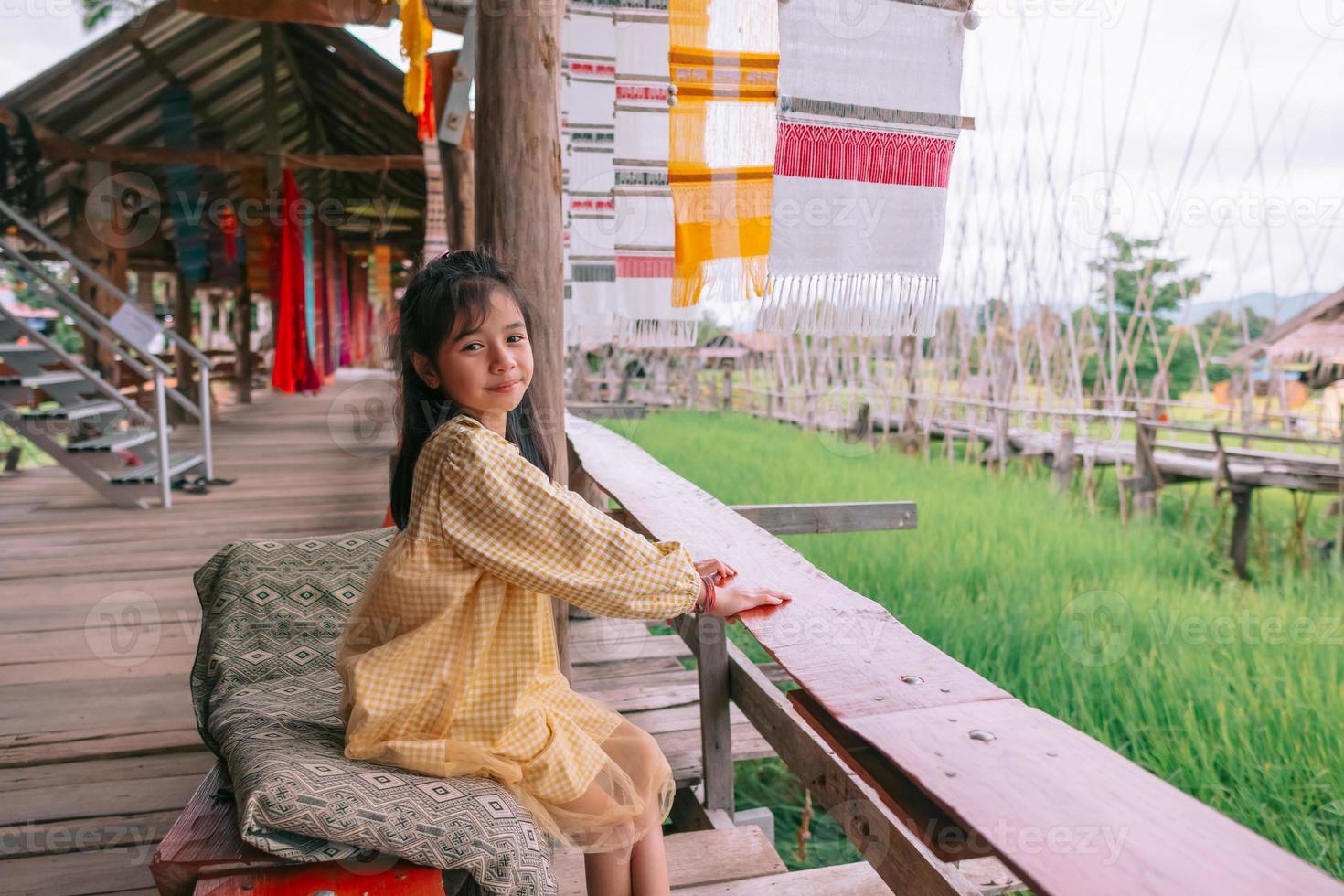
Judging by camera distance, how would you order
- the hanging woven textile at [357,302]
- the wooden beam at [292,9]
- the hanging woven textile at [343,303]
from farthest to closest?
the hanging woven textile at [357,302]
the hanging woven textile at [343,303]
the wooden beam at [292,9]

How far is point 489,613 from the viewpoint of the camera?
1.36 m

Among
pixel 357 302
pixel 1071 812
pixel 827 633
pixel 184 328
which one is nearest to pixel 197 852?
pixel 827 633

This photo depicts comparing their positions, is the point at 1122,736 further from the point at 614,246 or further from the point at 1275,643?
the point at 614,246

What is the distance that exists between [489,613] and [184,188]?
8.08m

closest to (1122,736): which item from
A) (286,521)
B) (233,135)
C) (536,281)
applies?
(536,281)

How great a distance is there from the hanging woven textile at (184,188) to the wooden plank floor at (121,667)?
9.61 ft

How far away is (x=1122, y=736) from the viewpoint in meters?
2.74

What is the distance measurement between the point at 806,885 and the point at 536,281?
4.69 feet

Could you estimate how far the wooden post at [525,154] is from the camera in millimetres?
1990

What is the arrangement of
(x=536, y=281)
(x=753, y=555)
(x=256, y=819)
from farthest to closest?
1. (x=536, y=281)
2. (x=753, y=555)
3. (x=256, y=819)

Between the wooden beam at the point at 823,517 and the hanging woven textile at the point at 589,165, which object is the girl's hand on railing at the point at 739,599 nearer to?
the wooden beam at the point at 823,517

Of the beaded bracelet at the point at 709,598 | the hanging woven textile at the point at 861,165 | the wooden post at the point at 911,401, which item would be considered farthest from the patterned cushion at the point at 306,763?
the wooden post at the point at 911,401

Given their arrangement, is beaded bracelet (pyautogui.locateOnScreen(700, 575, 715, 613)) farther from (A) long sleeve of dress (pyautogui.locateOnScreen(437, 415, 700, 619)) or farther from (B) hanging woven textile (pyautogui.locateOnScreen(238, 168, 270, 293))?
(B) hanging woven textile (pyautogui.locateOnScreen(238, 168, 270, 293))

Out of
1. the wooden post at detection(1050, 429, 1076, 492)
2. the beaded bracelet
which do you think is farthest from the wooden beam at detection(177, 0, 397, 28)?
the wooden post at detection(1050, 429, 1076, 492)
